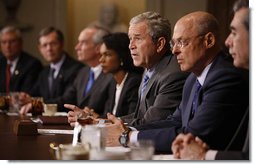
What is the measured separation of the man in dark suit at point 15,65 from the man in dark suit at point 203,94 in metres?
2.74

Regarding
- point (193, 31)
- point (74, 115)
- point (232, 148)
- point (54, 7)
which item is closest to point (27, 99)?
point (54, 7)

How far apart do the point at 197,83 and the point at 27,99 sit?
2037 millimetres

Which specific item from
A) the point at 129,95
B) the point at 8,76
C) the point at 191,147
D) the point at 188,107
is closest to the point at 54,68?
the point at 8,76

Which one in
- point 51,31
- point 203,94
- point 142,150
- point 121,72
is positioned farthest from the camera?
point 51,31

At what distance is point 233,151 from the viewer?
278 centimetres

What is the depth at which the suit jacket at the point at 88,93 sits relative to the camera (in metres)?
4.84

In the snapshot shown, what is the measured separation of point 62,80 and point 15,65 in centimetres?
88

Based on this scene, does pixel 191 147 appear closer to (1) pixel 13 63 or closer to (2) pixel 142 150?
(2) pixel 142 150

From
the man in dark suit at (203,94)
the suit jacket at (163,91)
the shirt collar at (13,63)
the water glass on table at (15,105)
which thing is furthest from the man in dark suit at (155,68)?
the shirt collar at (13,63)

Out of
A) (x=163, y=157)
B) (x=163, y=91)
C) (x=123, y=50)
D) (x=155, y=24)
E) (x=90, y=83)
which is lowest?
(x=90, y=83)

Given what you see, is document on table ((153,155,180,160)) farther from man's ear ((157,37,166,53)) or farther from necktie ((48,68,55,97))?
necktie ((48,68,55,97))

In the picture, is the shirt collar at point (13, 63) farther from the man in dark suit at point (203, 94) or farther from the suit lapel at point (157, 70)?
the man in dark suit at point (203, 94)

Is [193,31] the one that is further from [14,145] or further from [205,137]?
[14,145]

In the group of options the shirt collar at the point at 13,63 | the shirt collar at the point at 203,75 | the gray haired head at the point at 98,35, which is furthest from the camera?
the shirt collar at the point at 13,63
